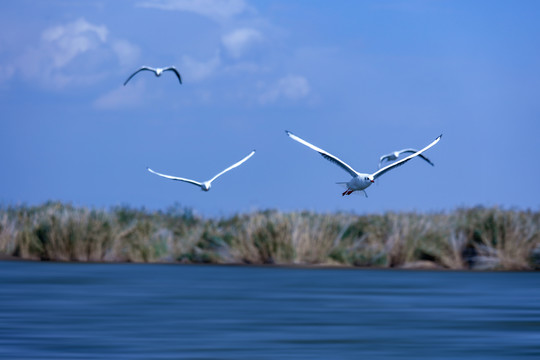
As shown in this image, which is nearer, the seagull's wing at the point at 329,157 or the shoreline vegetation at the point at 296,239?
the seagull's wing at the point at 329,157

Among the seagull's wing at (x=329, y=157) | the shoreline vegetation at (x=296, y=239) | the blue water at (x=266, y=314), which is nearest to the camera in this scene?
the blue water at (x=266, y=314)

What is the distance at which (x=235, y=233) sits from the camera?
96.3 feet

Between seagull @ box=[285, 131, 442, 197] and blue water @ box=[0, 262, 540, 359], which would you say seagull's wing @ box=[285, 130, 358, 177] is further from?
blue water @ box=[0, 262, 540, 359]

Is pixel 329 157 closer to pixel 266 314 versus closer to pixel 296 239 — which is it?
pixel 266 314

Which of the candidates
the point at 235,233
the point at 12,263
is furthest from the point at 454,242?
the point at 12,263

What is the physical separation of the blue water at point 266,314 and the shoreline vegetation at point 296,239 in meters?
1.45

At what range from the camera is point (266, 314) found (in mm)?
17312

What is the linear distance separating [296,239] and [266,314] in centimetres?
1076

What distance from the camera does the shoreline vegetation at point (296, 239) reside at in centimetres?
2750

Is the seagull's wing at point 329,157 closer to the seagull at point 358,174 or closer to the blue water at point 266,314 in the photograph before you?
the seagull at point 358,174

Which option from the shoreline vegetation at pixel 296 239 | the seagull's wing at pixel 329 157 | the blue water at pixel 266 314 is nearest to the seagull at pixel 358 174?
the seagull's wing at pixel 329 157

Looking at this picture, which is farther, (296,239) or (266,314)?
(296,239)

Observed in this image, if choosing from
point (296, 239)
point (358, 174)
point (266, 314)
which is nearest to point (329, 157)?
point (358, 174)

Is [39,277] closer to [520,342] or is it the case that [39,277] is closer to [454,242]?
[454,242]
